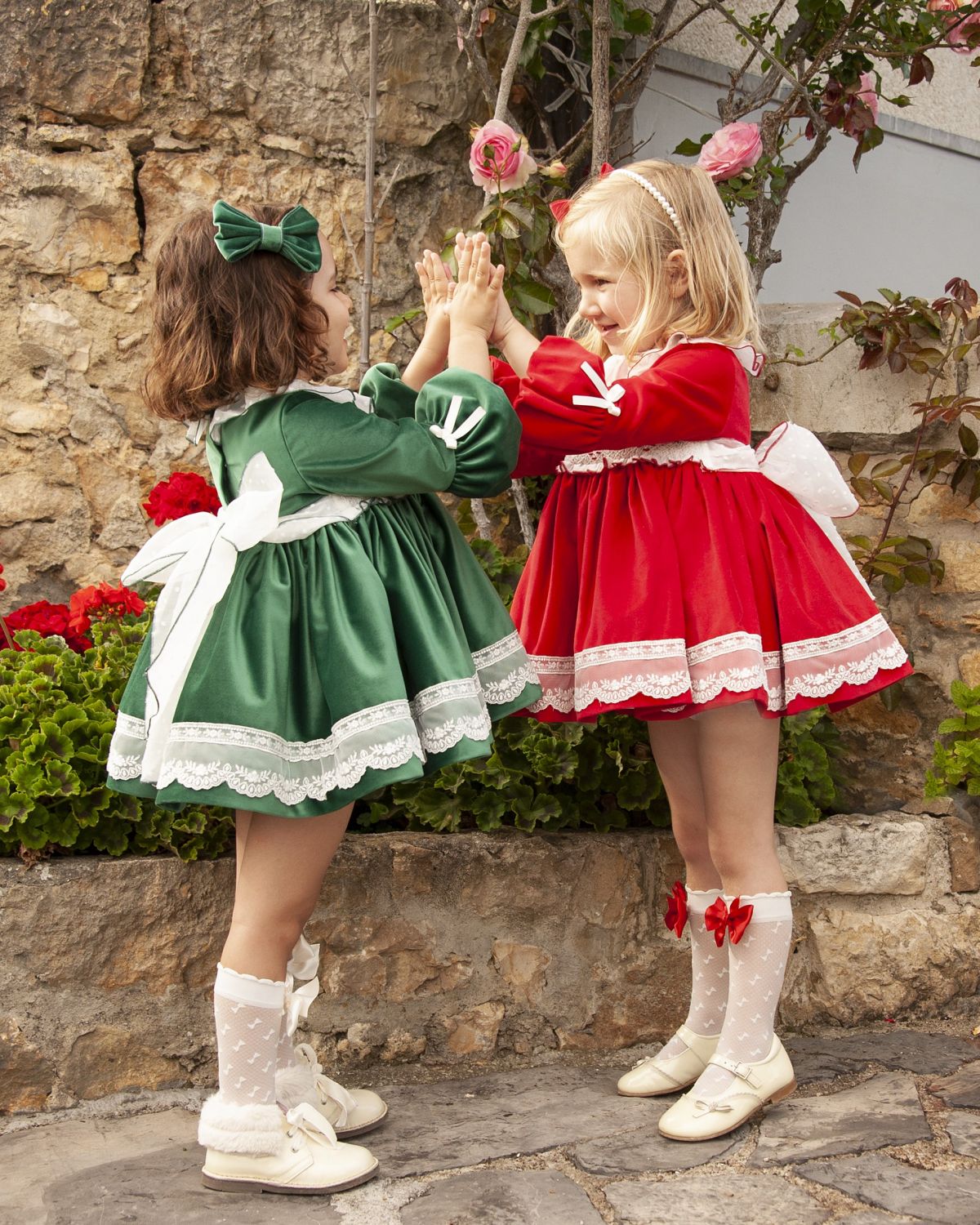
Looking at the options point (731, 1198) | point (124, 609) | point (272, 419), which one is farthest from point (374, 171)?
point (731, 1198)

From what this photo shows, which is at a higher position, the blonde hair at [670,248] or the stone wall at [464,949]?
the blonde hair at [670,248]

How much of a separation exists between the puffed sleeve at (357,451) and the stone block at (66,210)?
1614 mm

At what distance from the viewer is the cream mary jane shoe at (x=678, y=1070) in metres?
2.33

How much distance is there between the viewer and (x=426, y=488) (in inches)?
77.8

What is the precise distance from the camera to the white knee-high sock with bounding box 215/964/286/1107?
6.19 feet

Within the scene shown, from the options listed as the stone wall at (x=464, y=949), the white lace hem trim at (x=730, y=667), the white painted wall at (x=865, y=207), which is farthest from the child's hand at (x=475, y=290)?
the white painted wall at (x=865, y=207)

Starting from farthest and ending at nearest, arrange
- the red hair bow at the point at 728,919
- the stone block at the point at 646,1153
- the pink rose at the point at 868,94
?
1. the pink rose at the point at 868,94
2. the red hair bow at the point at 728,919
3. the stone block at the point at 646,1153

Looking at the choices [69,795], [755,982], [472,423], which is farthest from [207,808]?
[755,982]

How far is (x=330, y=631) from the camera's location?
1.90 metres

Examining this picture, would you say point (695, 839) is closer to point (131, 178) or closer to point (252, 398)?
point (252, 398)

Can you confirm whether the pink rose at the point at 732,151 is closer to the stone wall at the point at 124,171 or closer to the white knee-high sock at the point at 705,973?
the stone wall at the point at 124,171

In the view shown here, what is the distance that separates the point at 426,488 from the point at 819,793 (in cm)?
141

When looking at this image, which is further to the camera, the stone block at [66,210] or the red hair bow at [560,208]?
the stone block at [66,210]

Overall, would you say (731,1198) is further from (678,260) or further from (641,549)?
(678,260)
